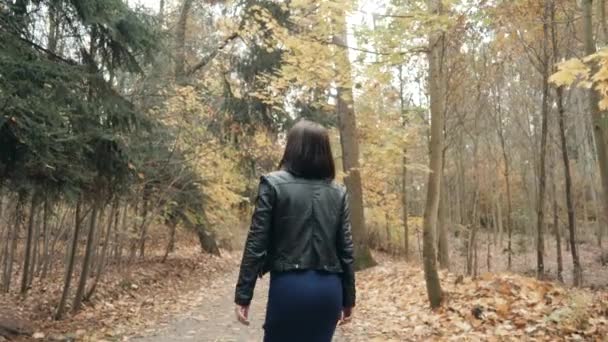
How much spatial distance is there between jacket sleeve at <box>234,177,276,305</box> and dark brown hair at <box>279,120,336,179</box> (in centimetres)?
20

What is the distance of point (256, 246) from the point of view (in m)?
2.49

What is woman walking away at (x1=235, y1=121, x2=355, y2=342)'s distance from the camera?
8.05 feet

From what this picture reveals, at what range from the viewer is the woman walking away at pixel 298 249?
2.45 meters

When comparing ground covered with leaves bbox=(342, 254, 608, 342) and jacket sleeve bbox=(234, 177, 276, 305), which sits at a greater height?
jacket sleeve bbox=(234, 177, 276, 305)

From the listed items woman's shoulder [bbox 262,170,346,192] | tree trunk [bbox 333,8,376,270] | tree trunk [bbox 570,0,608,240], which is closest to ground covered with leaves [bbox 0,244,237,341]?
tree trunk [bbox 333,8,376,270]

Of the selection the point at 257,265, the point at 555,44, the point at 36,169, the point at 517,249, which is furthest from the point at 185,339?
the point at 517,249

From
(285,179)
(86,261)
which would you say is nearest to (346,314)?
(285,179)

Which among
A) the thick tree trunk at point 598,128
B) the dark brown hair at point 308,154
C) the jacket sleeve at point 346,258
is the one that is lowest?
the jacket sleeve at point 346,258

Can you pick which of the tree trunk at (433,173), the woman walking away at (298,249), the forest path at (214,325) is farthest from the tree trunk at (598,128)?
the woman walking away at (298,249)

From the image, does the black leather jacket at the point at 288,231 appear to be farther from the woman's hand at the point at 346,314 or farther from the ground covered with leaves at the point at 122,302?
the ground covered with leaves at the point at 122,302

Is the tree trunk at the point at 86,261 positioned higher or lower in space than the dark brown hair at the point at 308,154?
lower

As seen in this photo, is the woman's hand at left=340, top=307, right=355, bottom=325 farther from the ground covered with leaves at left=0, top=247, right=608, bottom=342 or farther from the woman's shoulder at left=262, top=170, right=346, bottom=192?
the ground covered with leaves at left=0, top=247, right=608, bottom=342

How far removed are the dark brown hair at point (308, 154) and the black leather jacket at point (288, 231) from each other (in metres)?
0.05

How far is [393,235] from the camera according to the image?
18.3 m
